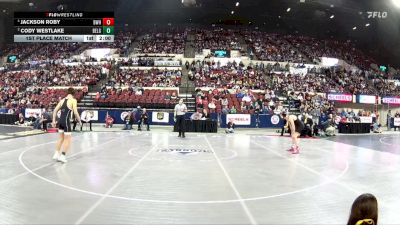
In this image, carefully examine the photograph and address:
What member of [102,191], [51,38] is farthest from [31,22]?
[102,191]

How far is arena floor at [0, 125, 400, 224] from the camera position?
17.0 feet

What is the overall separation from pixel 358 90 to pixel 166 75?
61.8ft

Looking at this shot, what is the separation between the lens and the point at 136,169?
8742 millimetres

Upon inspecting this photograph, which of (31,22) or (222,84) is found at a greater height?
(31,22)

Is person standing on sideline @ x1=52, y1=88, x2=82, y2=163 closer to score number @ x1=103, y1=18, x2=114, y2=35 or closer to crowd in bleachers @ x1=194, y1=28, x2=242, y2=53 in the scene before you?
score number @ x1=103, y1=18, x2=114, y2=35

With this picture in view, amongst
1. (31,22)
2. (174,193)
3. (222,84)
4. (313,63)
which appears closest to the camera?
(174,193)

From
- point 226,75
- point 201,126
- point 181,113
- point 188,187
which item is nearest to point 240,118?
point 201,126

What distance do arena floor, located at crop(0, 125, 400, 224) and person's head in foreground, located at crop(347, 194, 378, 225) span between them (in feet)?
8.47

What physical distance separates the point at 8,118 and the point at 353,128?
23.1 metres

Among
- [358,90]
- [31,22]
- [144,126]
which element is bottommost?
[144,126]

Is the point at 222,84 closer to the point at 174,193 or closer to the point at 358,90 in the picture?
the point at 358,90

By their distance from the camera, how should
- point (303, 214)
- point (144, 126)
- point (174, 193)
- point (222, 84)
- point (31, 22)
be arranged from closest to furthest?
point (303, 214) → point (174, 193) → point (31, 22) → point (144, 126) → point (222, 84)

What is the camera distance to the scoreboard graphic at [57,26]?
19.1 m

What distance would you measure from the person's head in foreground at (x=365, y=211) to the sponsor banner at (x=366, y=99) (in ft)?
118
